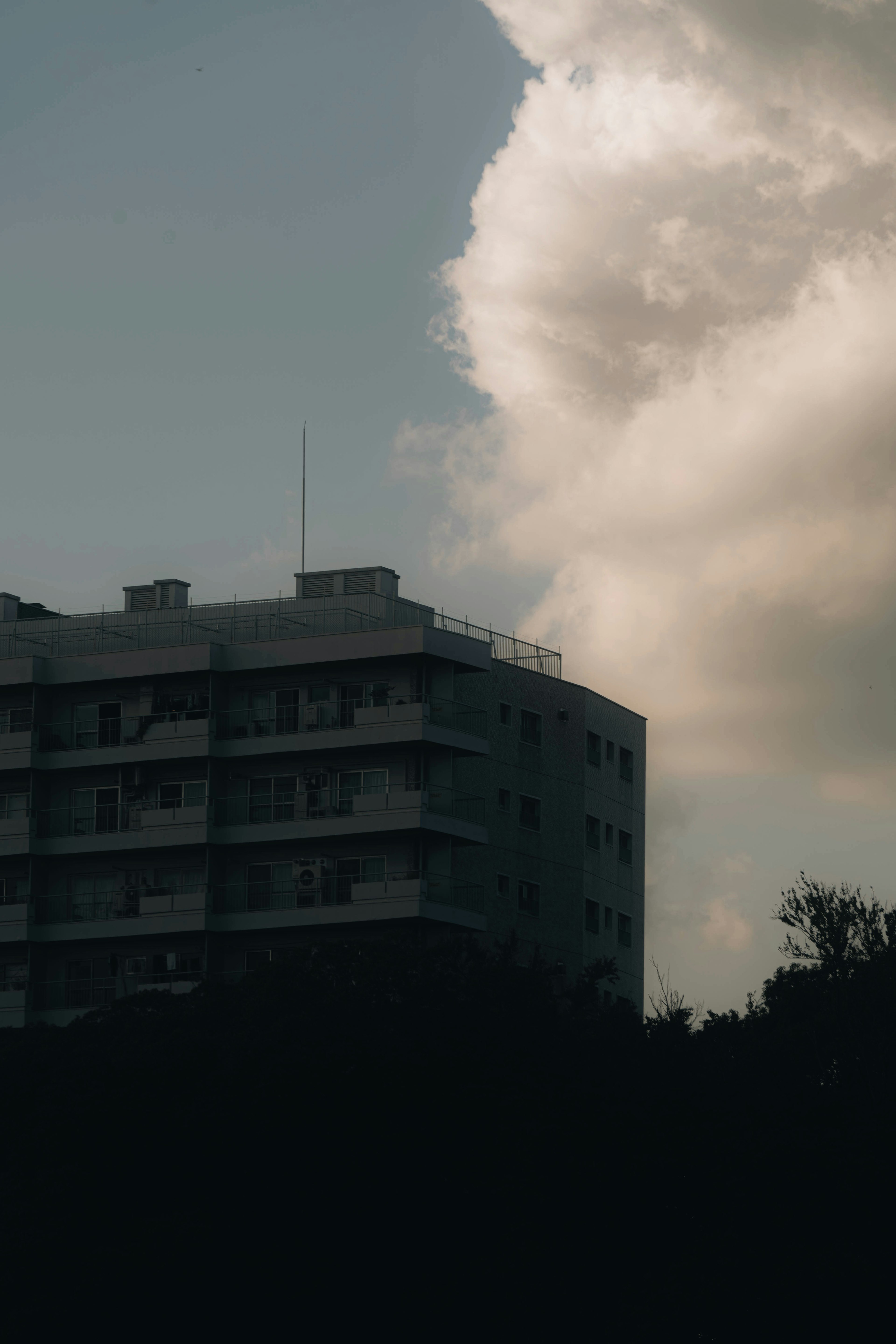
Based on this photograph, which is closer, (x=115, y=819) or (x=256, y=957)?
(x=256, y=957)

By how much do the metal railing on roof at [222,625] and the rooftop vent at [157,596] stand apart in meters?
1.31

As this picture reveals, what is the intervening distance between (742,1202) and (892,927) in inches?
875

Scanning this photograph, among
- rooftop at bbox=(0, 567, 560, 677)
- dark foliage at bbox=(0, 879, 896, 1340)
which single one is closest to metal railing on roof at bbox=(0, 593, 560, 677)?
rooftop at bbox=(0, 567, 560, 677)

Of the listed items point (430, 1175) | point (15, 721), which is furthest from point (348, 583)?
point (430, 1175)

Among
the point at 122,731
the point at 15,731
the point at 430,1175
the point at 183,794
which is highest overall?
the point at 15,731

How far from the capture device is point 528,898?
90.7 m

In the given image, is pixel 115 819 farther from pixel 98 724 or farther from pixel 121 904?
pixel 98 724

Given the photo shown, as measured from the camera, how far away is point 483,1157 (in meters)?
58.0

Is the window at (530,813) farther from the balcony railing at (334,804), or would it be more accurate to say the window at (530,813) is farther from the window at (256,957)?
the window at (256,957)

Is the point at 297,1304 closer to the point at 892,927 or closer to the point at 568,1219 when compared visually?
the point at 568,1219

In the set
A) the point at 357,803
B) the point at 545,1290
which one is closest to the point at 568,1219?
the point at 545,1290

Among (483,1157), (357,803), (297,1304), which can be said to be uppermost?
(357,803)

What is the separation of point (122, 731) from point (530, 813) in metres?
19.1

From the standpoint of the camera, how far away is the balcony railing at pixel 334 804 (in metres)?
82.1
